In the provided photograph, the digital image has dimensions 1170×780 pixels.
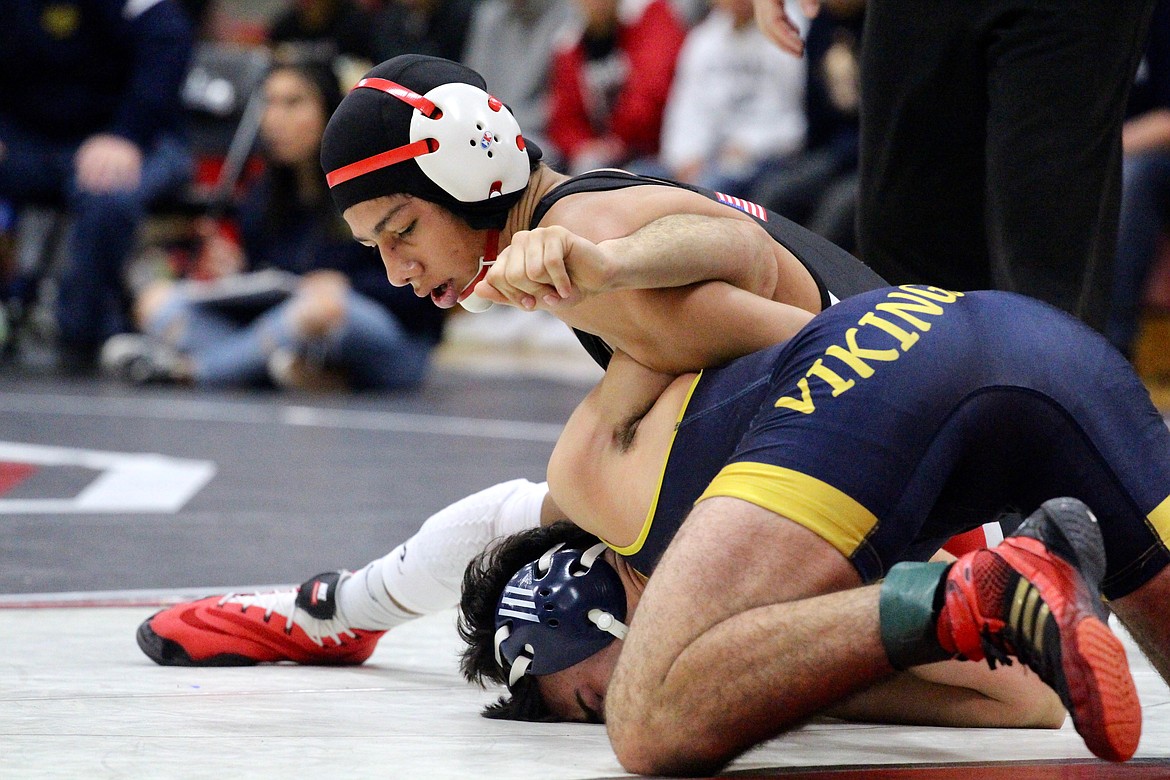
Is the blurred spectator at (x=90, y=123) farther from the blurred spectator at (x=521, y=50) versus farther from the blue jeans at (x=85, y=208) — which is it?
the blurred spectator at (x=521, y=50)

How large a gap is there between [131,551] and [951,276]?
1854mm

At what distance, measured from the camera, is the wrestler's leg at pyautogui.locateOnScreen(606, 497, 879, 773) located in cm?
181

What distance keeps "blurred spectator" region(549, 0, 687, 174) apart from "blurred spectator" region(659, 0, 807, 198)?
30 centimetres

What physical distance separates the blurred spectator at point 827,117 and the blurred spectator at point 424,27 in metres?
→ 2.73

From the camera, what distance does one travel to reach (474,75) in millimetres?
2555

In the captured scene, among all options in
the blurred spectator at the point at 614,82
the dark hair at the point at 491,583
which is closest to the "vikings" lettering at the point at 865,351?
the dark hair at the point at 491,583

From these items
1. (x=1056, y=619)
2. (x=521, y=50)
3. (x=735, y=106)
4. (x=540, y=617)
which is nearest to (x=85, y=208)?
(x=521, y=50)

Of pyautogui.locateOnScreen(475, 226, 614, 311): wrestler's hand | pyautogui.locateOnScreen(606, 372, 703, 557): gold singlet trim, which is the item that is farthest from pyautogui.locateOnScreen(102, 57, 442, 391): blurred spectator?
pyautogui.locateOnScreen(475, 226, 614, 311): wrestler's hand

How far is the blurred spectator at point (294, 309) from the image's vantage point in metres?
7.11

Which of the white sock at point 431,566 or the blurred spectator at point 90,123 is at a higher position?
the white sock at point 431,566

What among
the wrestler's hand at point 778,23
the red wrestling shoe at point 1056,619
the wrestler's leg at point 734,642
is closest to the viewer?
the red wrestling shoe at point 1056,619

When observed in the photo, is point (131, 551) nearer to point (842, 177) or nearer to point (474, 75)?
point (474, 75)

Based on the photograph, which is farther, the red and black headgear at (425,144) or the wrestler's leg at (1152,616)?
the red and black headgear at (425,144)

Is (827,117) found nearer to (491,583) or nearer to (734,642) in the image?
(491,583)
